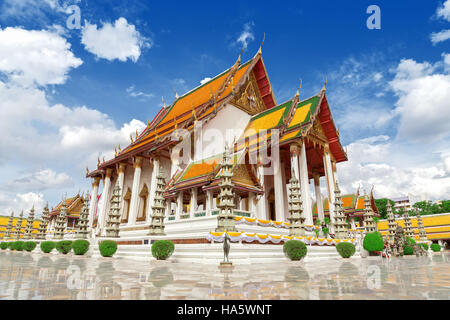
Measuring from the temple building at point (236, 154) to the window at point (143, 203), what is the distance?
3cm

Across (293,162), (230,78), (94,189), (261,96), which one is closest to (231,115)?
(230,78)

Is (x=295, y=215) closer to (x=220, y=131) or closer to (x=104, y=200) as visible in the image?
(x=220, y=131)

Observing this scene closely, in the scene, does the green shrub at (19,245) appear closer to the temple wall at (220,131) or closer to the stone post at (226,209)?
the temple wall at (220,131)

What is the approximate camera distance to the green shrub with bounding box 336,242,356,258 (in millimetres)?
15105

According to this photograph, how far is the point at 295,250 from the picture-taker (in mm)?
11828

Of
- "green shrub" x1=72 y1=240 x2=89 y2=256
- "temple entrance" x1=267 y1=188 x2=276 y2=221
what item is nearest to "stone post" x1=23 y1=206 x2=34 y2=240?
"green shrub" x1=72 y1=240 x2=89 y2=256

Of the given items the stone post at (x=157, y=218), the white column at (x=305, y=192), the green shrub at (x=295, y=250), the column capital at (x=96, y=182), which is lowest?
the green shrub at (x=295, y=250)

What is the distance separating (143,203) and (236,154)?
41.8ft

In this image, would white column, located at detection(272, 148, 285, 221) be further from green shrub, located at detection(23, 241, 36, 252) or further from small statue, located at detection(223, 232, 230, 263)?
green shrub, located at detection(23, 241, 36, 252)

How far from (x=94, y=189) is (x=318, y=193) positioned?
25582 mm

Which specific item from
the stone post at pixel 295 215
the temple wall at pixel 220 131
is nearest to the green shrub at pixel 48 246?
the temple wall at pixel 220 131

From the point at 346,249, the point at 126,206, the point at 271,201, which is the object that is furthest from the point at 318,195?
the point at 126,206

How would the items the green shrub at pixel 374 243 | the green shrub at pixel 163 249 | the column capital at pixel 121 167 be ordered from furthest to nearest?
the column capital at pixel 121 167 → the green shrub at pixel 374 243 → the green shrub at pixel 163 249

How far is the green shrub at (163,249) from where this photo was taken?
11070 mm
